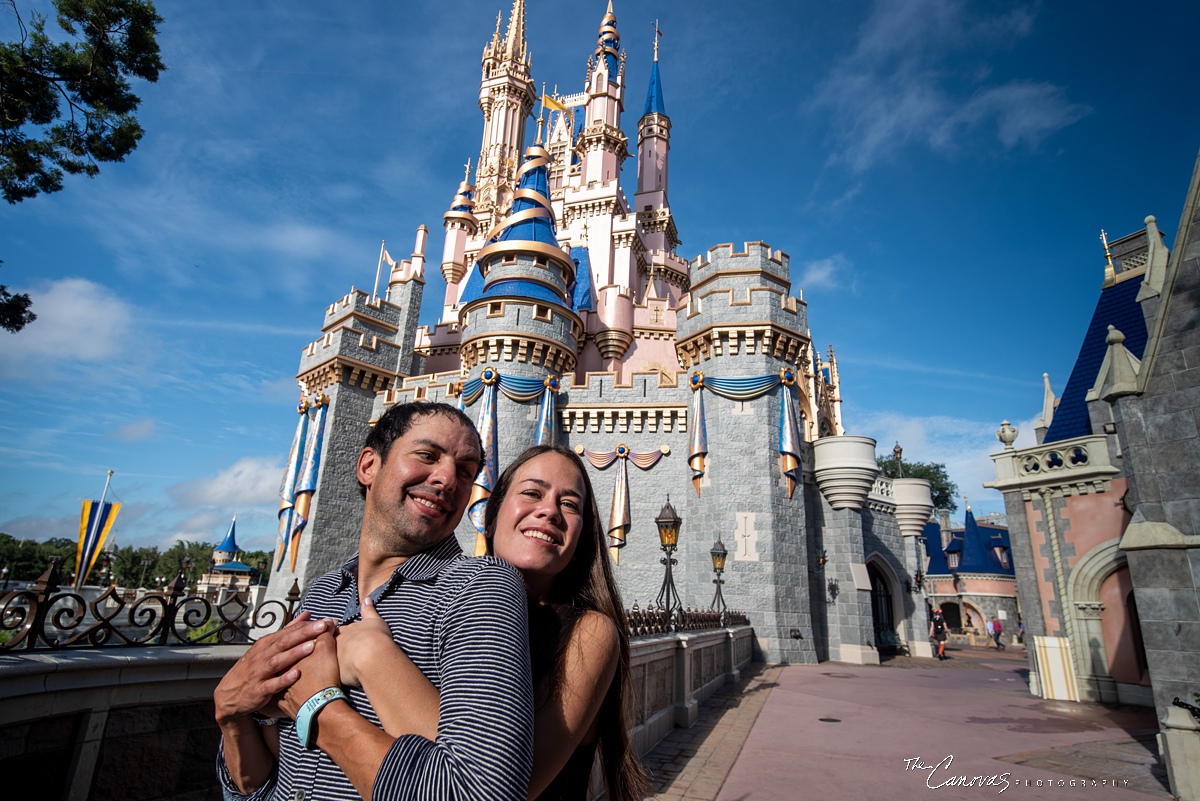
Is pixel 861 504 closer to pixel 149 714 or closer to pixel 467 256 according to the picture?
pixel 149 714

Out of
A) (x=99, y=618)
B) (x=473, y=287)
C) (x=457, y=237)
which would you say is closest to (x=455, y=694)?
(x=99, y=618)

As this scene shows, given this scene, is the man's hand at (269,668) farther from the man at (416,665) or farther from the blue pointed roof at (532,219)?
the blue pointed roof at (532,219)

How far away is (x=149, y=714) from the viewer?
4031 mm

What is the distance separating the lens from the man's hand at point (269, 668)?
1422mm

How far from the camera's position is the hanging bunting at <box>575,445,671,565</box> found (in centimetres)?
1738

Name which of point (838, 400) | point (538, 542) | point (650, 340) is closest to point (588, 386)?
point (650, 340)

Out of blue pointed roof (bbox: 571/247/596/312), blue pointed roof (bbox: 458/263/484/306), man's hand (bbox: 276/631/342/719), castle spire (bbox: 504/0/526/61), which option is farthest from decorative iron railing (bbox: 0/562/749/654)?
castle spire (bbox: 504/0/526/61)

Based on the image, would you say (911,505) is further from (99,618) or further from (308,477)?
(99,618)

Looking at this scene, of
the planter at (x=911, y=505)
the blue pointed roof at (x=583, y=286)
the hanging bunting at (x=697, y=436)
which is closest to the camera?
the hanging bunting at (x=697, y=436)

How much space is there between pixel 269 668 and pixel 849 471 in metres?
18.2

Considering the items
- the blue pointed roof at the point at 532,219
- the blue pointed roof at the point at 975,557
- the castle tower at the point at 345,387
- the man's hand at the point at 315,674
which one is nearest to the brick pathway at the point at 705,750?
the man's hand at the point at 315,674

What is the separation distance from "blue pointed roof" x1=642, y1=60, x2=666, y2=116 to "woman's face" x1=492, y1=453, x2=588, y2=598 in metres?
33.5

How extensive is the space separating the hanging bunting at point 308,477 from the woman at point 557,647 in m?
18.8

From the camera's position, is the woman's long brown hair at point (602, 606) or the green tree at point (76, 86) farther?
the green tree at point (76, 86)
